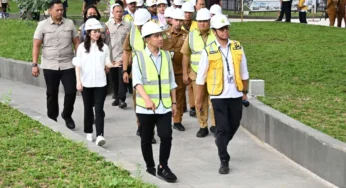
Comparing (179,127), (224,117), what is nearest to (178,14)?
(179,127)

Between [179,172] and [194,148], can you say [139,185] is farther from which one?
[194,148]

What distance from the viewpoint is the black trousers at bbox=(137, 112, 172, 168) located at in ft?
29.2

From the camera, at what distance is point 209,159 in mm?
10273

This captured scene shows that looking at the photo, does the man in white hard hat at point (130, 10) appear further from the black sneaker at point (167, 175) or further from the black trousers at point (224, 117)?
the black sneaker at point (167, 175)

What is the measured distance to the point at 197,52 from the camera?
450 inches

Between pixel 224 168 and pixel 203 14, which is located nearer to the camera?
pixel 224 168

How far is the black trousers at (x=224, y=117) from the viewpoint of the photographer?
9508 mm

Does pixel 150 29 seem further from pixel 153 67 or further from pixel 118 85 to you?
pixel 118 85

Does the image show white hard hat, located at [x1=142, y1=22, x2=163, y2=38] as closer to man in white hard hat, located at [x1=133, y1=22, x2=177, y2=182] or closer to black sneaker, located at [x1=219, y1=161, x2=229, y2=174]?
man in white hard hat, located at [x1=133, y1=22, x2=177, y2=182]

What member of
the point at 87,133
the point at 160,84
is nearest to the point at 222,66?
the point at 160,84

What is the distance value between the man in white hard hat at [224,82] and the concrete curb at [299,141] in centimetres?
80

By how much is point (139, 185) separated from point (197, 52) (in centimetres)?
432

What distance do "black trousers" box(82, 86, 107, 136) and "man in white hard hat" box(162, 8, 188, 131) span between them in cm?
133

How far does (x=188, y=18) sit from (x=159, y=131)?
335 cm
